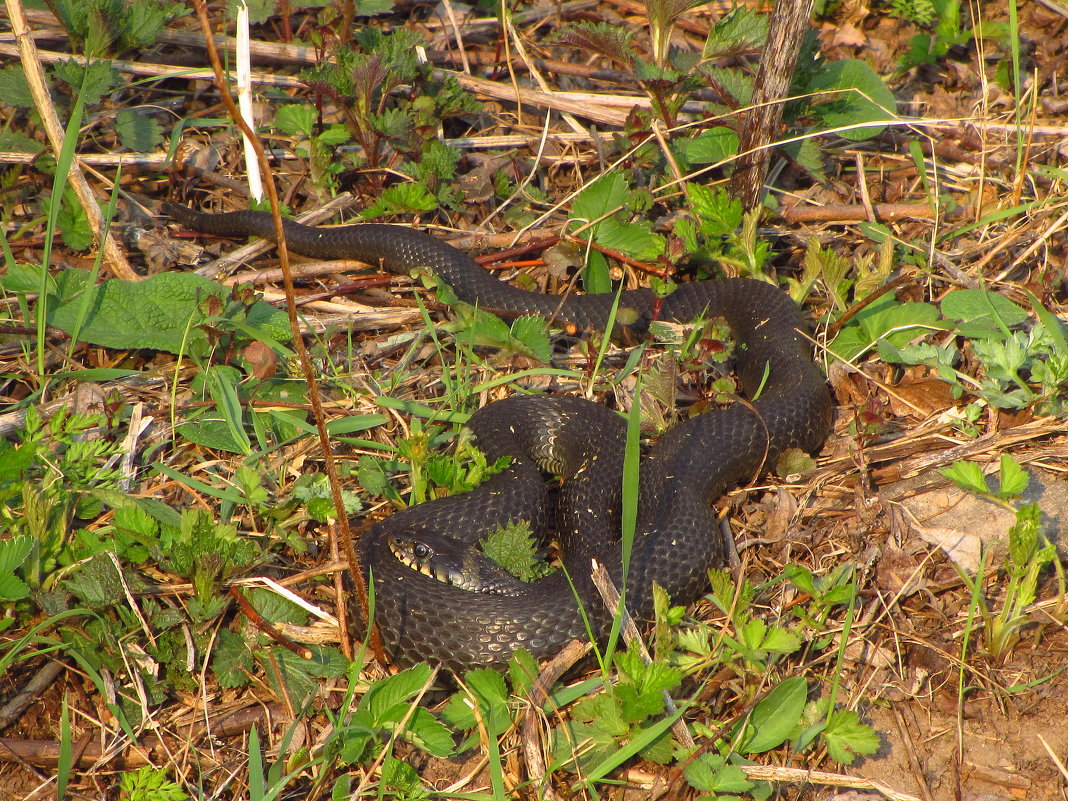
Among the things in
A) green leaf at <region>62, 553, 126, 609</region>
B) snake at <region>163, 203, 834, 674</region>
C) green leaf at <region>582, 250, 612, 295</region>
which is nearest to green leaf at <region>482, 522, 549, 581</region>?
snake at <region>163, 203, 834, 674</region>

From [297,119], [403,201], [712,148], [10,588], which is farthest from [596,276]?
[10,588]

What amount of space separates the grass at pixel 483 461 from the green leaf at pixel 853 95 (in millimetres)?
86

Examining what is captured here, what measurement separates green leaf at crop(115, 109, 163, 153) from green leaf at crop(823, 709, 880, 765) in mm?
5114

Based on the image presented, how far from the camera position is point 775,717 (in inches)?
127

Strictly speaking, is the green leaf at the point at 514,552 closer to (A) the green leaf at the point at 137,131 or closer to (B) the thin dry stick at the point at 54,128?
(B) the thin dry stick at the point at 54,128

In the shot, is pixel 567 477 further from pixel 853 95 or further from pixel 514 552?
pixel 853 95

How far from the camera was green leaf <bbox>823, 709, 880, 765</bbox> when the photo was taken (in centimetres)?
317

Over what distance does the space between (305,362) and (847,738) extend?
7.48 feet

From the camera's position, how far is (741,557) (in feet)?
13.4

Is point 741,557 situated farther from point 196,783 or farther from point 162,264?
point 162,264

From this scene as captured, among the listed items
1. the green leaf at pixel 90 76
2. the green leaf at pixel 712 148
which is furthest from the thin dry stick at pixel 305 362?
the green leaf at pixel 712 148

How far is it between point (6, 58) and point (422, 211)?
2814 millimetres

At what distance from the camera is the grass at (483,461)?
3.26 m

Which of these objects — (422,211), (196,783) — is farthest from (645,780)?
(422,211)
